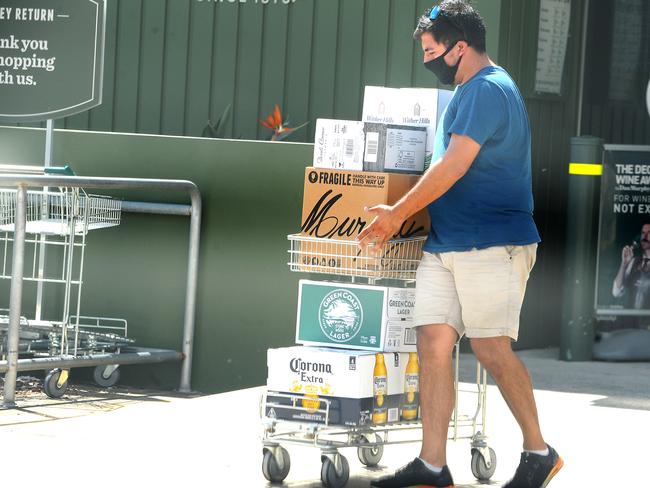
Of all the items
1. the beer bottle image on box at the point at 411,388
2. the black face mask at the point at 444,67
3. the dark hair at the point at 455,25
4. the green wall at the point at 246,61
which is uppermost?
the green wall at the point at 246,61

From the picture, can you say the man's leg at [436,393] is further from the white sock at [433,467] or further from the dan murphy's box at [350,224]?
the dan murphy's box at [350,224]

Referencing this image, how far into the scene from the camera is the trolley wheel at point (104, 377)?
9172mm

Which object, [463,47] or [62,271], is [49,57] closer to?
[62,271]

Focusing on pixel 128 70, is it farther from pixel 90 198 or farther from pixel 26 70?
pixel 90 198

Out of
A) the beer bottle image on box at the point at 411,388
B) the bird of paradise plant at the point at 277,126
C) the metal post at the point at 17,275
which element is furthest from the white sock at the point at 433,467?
the bird of paradise plant at the point at 277,126

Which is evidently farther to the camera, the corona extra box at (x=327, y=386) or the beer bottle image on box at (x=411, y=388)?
the beer bottle image on box at (x=411, y=388)

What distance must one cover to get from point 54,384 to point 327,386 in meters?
3.20

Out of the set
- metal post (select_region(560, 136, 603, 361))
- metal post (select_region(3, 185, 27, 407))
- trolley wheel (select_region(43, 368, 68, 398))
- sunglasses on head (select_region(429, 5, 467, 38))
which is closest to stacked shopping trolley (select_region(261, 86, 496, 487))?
sunglasses on head (select_region(429, 5, 467, 38))

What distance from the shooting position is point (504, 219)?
226 inches

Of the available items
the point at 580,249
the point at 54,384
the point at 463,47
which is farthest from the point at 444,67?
the point at 580,249

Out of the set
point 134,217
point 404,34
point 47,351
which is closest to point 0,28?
point 134,217

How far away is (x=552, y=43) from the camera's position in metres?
11.0

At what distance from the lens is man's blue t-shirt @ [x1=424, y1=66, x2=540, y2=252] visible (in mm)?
5637

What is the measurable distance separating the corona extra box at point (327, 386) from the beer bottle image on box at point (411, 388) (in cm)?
8
